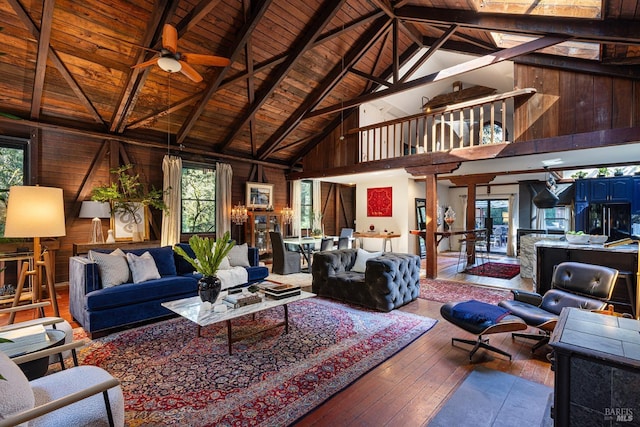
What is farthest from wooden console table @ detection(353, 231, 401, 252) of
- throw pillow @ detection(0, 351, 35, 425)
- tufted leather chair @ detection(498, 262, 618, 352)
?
throw pillow @ detection(0, 351, 35, 425)

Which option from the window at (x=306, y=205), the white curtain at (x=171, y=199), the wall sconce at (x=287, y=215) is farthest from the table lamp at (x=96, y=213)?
the window at (x=306, y=205)

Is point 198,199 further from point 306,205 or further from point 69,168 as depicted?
point 306,205

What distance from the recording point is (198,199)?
7262 millimetres

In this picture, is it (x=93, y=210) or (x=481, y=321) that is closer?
(x=481, y=321)

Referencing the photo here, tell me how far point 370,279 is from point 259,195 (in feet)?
16.9

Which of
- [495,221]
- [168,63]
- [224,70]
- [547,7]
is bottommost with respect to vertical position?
[495,221]

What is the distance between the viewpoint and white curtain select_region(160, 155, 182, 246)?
20.9 ft

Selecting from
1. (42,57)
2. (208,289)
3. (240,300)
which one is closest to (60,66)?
(42,57)

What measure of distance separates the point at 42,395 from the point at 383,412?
1.97 meters

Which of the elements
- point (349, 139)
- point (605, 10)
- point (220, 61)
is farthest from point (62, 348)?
point (349, 139)

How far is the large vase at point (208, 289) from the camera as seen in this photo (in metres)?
2.98

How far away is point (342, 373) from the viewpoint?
2.47 m

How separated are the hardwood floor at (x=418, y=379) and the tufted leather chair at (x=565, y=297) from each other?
363 mm

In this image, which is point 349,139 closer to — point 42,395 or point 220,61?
point 220,61
